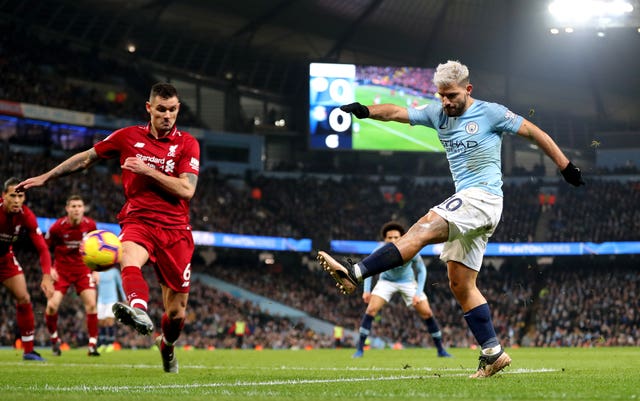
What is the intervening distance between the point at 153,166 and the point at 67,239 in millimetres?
7348

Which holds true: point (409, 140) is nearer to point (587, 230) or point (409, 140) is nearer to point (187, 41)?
point (587, 230)

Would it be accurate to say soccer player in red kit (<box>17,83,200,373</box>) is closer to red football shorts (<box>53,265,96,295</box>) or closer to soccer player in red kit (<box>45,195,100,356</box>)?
soccer player in red kit (<box>45,195,100,356</box>)

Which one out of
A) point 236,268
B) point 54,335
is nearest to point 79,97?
point 236,268

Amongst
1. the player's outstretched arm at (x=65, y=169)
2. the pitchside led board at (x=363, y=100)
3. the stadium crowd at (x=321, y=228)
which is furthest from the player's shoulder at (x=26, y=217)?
the pitchside led board at (x=363, y=100)

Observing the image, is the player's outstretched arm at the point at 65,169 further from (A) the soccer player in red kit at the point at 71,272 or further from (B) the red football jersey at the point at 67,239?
(A) the soccer player in red kit at the point at 71,272

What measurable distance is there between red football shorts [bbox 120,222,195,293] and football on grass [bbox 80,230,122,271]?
41cm

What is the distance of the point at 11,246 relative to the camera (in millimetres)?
13477

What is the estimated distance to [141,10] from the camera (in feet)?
155

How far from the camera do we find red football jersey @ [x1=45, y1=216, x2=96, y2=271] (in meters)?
15.4

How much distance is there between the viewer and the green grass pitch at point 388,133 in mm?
43188

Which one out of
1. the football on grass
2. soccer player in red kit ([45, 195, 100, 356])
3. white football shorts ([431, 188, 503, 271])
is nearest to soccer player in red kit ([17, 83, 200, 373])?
the football on grass

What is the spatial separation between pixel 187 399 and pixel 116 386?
1578 millimetres

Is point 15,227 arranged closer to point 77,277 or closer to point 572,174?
point 77,277

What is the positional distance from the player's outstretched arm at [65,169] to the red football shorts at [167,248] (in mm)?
773
